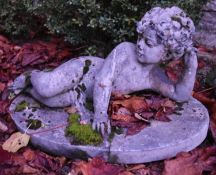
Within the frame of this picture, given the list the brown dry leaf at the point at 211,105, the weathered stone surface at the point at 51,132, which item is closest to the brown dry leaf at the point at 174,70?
the brown dry leaf at the point at 211,105

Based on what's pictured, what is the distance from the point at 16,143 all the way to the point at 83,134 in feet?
1.39

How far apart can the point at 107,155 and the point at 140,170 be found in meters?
0.23

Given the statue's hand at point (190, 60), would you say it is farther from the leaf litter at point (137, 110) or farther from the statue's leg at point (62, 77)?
the statue's leg at point (62, 77)

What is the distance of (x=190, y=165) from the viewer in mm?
2744

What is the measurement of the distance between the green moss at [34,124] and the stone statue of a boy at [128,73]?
0.17m

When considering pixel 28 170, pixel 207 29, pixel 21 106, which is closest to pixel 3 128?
pixel 21 106

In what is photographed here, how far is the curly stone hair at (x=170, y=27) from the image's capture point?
2.61 meters

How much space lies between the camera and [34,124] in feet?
9.51

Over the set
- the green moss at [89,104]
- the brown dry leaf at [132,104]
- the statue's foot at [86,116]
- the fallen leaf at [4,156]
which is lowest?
the fallen leaf at [4,156]

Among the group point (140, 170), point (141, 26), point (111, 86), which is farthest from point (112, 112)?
point (141, 26)

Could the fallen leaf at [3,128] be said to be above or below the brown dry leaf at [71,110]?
below

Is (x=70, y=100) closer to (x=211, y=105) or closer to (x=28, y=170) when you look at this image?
(x=28, y=170)

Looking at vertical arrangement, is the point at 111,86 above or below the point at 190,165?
above

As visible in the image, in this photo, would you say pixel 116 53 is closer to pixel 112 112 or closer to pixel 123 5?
pixel 112 112
